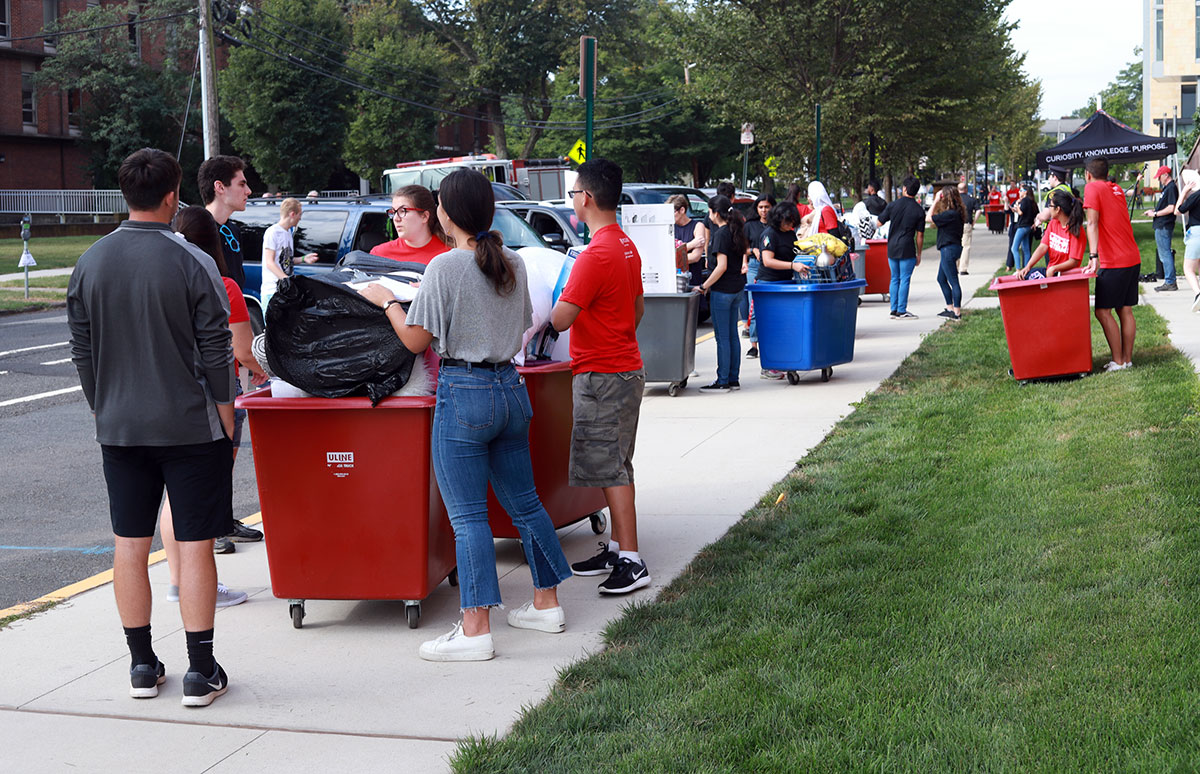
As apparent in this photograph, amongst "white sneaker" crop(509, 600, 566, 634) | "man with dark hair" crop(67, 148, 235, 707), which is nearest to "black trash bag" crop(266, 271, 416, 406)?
"man with dark hair" crop(67, 148, 235, 707)

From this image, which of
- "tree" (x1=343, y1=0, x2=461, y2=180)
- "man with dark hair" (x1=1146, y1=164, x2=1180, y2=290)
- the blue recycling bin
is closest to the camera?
the blue recycling bin

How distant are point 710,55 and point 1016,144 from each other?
2558 inches

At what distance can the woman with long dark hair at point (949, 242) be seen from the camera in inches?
653

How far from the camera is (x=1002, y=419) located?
9.11m

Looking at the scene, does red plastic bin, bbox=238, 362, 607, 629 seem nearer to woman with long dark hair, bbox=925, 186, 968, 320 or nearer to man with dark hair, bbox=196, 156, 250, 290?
man with dark hair, bbox=196, 156, 250, 290

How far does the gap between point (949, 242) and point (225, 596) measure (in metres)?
13.2

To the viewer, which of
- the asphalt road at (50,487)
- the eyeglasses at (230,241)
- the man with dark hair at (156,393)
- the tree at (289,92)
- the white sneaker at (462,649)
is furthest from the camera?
the tree at (289,92)

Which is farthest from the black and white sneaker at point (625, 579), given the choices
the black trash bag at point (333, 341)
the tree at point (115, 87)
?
the tree at point (115, 87)

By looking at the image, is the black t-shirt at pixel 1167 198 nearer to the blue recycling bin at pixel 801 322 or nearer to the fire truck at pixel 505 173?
the blue recycling bin at pixel 801 322

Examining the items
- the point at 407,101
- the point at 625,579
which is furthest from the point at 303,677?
the point at 407,101

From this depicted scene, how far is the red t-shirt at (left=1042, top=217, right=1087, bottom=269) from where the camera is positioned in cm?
1084

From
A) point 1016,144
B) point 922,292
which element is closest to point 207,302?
point 922,292

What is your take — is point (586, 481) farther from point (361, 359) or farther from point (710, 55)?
point (710, 55)

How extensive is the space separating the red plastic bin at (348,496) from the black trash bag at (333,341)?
0.26 feet
